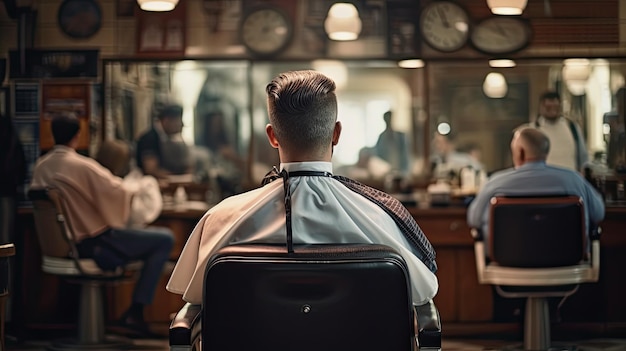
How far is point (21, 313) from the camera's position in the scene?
20.4 ft

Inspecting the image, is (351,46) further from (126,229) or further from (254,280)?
(254,280)

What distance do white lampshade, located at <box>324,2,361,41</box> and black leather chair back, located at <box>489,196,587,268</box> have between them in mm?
1924

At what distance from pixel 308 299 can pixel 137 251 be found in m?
3.89

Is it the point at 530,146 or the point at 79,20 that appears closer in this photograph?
the point at 530,146

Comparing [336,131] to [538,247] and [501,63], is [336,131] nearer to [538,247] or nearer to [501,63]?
[538,247]

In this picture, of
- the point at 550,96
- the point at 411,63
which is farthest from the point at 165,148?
the point at 550,96

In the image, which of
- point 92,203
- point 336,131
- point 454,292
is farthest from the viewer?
point 454,292

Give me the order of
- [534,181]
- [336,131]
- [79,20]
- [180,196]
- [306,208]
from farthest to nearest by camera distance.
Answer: [79,20], [180,196], [534,181], [336,131], [306,208]

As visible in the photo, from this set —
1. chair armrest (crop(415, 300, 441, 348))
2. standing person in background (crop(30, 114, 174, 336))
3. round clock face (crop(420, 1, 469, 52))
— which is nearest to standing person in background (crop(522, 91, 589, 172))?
round clock face (crop(420, 1, 469, 52))

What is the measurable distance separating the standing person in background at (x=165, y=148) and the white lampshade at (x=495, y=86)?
1905mm

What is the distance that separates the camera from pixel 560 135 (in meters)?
6.46

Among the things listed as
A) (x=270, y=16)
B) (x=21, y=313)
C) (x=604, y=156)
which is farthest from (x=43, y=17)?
(x=604, y=156)

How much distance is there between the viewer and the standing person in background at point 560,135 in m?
6.44

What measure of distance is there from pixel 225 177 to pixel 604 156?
92.1 inches
